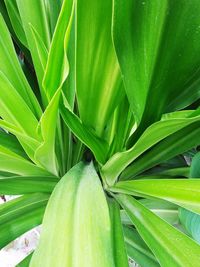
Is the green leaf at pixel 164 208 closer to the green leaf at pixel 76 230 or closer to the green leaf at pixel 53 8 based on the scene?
the green leaf at pixel 76 230

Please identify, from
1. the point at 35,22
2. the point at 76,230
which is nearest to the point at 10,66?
the point at 35,22

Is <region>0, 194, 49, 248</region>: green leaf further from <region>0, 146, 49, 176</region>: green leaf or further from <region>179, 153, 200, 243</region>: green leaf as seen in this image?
<region>179, 153, 200, 243</region>: green leaf

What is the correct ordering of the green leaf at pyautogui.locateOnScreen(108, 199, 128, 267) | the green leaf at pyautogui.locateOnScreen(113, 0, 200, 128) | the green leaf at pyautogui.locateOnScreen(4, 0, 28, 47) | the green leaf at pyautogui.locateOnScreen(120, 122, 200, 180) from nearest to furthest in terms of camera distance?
the green leaf at pyautogui.locateOnScreen(113, 0, 200, 128), the green leaf at pyautogui.locateOnScreen(108, 199, 128, 267), the green leaf at pyautogui.locateOnScreen(120, 122, 200, 180), the green leaf at pyautogui.locateOnScreen(4, 0, 28, 47)

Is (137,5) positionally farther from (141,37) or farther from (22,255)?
(22,255)

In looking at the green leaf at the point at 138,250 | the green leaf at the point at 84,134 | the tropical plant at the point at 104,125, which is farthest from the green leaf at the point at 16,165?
the green leaf at the point at 138,250

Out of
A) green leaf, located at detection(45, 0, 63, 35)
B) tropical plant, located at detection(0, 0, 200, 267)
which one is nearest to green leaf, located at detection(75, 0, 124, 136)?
tropical plant, located at detection(0, 0, 200, 267)

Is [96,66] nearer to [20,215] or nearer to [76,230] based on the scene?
[76,230]

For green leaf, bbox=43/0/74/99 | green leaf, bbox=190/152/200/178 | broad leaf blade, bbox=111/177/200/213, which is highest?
green leaf, bbox=43/0/74/99
